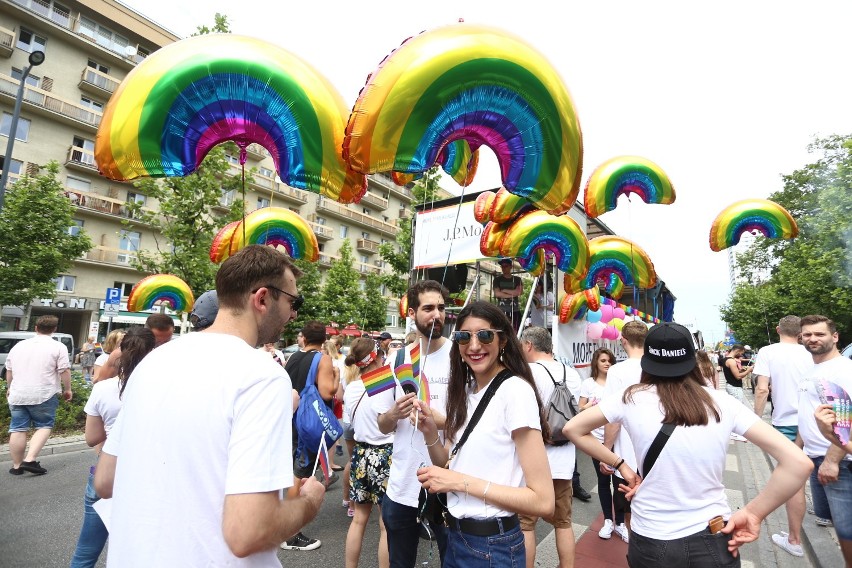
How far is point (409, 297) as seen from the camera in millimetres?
2854

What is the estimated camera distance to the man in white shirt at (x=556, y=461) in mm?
2960

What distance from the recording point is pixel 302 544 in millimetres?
3752

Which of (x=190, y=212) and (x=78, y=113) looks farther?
(x=78, y=113)

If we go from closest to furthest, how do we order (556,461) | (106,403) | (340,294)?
(106,403), (556,461), (340,294)

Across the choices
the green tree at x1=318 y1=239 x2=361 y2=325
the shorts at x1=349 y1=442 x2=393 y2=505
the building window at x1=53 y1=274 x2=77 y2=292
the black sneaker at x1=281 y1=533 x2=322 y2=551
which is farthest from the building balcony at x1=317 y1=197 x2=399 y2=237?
the shorts at x1=349 y1=442 x2=393 y2=505

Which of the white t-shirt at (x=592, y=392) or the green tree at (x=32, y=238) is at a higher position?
the green tree at (x=32, y=238)

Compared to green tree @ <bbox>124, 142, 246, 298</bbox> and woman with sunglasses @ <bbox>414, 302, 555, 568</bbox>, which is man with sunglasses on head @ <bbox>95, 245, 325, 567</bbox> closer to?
woman with sunglasses @ <bbox>414, 302, 555, 568</bbox>

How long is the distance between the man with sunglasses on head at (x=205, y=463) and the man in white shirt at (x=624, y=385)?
2.58 m

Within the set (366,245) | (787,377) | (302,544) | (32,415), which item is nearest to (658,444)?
(302,544)

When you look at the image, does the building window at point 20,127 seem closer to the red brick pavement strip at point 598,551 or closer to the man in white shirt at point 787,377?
the red brick pavement strip at point 598,551

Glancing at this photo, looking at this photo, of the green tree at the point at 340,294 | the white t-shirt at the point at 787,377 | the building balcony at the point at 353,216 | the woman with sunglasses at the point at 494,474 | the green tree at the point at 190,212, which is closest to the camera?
the woman with sunglasses at the point at 494,474

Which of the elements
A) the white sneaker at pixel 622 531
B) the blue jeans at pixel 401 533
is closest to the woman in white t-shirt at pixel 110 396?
the blue jeans at pixel 401 533

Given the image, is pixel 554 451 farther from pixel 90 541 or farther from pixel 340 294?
pixel 340 294

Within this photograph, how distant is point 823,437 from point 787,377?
4.06 feet
